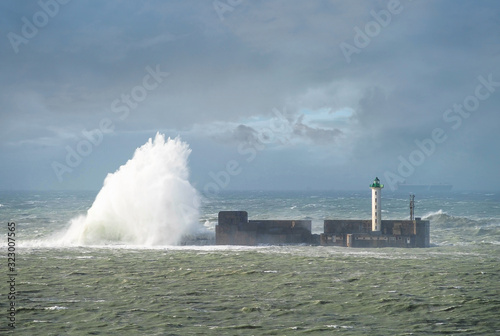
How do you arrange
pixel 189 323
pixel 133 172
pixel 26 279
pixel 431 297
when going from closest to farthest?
pixel 189 323 < pixel 431 297 < pixel 26 279 < pixel 133 172

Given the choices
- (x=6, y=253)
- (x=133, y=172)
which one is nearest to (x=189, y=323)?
(x=6, y=253)

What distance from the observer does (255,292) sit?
21.2 m

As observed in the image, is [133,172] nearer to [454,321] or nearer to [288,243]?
[288,243]

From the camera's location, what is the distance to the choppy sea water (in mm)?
16078

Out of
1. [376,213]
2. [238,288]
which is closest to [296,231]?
[376,213]

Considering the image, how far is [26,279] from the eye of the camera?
76.9 ft

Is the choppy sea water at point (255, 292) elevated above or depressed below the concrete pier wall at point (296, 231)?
below

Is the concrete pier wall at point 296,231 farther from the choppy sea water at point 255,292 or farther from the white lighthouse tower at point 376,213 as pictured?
the choppy sea water at point 255,292

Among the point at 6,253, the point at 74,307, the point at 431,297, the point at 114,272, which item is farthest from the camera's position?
the point at 6,253

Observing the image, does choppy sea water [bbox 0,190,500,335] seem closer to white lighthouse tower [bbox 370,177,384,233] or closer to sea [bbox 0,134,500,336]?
sea [bbox 0,134,500,336]

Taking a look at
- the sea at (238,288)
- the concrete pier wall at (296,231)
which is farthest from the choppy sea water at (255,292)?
the concrete pier wall at (296,231)

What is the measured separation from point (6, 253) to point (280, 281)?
17912 millimetres

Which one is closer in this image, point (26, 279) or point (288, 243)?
point (26, 279)

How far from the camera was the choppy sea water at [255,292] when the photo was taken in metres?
16.1
